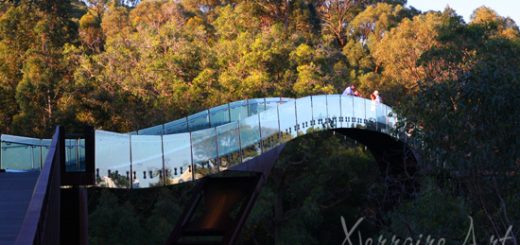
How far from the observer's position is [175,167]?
47.5 feet

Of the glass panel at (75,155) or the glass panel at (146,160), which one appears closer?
the glass panel at (75,155)

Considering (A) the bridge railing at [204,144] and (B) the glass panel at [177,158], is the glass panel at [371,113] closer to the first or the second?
(A) the bridge railing at [204,144]

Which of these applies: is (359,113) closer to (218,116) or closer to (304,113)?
(304,113)

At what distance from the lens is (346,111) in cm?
1958

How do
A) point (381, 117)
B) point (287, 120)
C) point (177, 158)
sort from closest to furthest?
point (177, 158) → point (287, 120) → point (381, 117)

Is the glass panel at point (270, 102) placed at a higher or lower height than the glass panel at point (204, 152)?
higher

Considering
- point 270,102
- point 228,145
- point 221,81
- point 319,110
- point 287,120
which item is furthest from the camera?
point 221,81

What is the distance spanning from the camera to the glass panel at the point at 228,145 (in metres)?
15.1

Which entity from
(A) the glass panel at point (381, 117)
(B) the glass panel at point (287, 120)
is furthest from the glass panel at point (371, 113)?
(B) the glass panel at point (287, 120)

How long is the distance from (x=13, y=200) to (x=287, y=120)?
338 inches

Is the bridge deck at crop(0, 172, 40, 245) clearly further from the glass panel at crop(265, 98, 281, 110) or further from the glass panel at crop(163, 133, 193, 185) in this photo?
the glass panel at crop(265, 98, 281, 110)

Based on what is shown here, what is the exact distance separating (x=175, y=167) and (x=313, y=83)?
15373mm

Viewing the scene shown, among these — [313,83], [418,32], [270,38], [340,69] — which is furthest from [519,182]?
[418,32]

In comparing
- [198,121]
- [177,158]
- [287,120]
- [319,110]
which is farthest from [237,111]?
[177,158]
